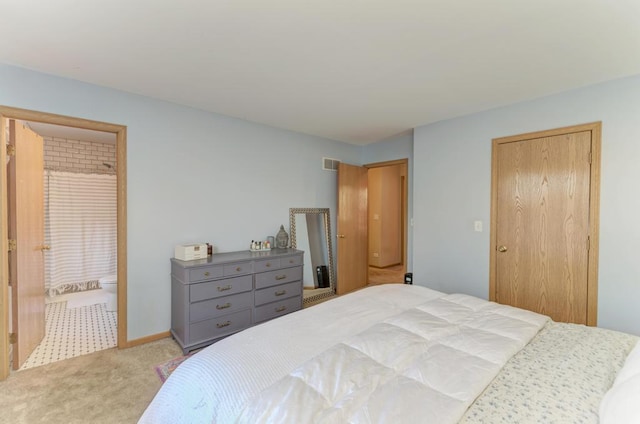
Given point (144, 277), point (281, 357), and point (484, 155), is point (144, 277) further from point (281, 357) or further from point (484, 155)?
point (484, 155)

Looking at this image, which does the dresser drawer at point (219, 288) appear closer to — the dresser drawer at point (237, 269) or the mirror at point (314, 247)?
the dresser drawer at point (237, 269)

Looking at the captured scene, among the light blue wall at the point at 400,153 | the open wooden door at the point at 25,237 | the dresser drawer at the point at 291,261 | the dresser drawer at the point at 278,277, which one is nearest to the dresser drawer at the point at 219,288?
the dresser drawer at the point at 278,277

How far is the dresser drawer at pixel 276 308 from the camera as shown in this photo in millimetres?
3016

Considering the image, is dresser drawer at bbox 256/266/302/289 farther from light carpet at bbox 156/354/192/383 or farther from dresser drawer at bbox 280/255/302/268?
light carpet at bbox 156/354/192/383

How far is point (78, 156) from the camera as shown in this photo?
Answer: 4410mm

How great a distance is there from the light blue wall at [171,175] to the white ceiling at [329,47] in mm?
188

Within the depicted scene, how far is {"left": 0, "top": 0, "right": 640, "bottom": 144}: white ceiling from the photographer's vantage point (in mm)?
1521

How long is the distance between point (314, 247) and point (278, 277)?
1.09 metres

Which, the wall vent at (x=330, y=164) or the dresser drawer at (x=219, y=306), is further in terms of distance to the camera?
the wall vent at (x=330, y=164)

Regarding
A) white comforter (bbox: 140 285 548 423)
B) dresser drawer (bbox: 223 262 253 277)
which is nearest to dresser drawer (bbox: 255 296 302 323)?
dresser drawer (bbox: 223 262 253 277)

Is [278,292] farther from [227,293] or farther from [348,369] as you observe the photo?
[348,369]

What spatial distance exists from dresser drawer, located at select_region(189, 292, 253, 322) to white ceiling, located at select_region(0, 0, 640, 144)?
1.93m

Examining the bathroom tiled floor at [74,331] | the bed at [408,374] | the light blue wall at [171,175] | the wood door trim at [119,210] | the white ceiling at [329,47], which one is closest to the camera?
the bed at [408,374]

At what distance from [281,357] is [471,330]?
0.98 meters
